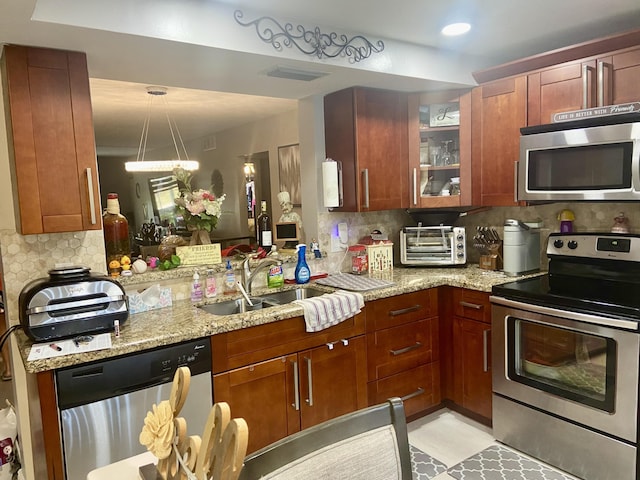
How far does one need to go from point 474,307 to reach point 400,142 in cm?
119

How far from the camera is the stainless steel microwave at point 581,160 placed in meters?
2.25

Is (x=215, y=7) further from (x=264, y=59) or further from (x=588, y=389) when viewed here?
(x=588, y=389)

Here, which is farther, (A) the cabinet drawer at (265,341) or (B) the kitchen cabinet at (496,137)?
(B) the kitchen cabinet at (496,137)

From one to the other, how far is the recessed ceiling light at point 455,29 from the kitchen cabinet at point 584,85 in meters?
0.53

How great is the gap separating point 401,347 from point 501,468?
0.79 metres

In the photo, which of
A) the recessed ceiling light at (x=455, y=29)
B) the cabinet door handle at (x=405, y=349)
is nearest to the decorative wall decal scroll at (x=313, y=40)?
the recessed ceiling light at (x=455, y=29)

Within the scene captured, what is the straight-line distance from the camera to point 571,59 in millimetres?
2582

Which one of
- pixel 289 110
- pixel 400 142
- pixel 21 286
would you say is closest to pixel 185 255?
pixel 21 286

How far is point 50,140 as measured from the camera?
2.04 metres

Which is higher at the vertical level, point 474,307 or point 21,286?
point 21,286

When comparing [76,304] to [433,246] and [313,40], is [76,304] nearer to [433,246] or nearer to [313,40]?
[313,40]

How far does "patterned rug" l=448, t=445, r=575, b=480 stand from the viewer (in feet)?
7.68

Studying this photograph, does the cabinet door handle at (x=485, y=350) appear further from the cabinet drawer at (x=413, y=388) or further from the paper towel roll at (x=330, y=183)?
the paper towel roll at (x=330, y=183)

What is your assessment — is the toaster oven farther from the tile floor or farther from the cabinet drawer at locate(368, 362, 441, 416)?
the tile floor
